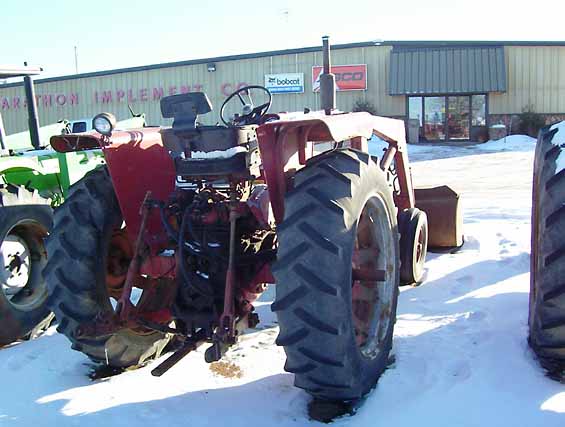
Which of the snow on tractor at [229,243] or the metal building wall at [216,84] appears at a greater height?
the metal building wall at [216,84]

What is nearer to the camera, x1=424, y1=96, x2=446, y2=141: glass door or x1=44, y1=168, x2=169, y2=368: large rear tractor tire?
x1=44, y1=168, x2=169, y2=368: large rear tractor tire

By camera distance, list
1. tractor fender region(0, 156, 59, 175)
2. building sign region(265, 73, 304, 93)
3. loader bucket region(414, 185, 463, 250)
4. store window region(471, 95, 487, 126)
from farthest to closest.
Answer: building sign region(265, 73, 304, 93), store window region(471, 95, 487, 126), loader bucket region(414, 185, 463, 250), tractor fender region(0, 156, 59, 175)

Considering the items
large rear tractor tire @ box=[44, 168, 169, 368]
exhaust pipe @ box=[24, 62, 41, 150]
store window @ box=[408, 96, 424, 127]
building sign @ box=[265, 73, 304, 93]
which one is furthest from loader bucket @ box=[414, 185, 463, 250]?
building sign @ box=[265, 73, 304, 93]

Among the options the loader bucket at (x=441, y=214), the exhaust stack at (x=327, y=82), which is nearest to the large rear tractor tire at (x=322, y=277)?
the exhaust stack at (x=327, y=82)

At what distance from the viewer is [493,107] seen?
89.5ft

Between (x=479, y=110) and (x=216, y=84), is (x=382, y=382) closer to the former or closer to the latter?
(x=479, y=110)

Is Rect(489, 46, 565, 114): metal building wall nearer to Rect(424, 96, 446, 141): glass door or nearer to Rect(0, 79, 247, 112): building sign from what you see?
Rect(424, 96, 446, 141): glass door

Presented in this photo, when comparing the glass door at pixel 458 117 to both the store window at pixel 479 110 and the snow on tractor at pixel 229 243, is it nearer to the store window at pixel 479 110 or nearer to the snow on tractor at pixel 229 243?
the store window at pixel 479 110

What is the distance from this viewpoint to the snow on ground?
3.23m

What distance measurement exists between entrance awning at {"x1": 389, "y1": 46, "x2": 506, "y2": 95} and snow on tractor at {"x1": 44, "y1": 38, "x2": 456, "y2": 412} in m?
23.8

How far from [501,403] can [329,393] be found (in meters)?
0.94

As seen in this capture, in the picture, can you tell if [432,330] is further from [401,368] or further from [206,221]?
[206,221]

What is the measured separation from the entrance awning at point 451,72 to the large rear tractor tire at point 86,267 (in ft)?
80.6

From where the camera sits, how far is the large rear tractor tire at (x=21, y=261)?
4.71 meters
